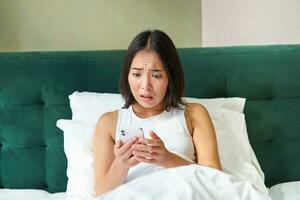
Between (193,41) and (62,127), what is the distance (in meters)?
0.94

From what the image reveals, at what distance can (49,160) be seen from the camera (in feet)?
5.56

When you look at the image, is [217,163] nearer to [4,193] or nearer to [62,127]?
[62,127]

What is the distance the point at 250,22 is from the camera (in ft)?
6.75

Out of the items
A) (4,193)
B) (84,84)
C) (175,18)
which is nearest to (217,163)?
(84,84)

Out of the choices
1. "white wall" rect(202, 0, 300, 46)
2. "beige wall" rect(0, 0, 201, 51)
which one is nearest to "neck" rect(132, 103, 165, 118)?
"beige wall" rect(0, 0, 201, 51)

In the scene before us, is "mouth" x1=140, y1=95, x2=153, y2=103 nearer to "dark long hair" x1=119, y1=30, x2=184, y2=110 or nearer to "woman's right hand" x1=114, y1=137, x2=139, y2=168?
"dark long hair" x1=119, y1=30, x2=184, y2=110

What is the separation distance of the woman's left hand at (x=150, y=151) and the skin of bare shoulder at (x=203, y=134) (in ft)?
0.59

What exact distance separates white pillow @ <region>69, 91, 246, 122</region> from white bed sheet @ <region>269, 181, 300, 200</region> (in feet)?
1.13

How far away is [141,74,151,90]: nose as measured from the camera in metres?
1.37

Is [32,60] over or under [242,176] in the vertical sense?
over

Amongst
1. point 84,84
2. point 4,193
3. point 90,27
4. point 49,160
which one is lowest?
point 4,193

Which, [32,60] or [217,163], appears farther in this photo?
[32,60]

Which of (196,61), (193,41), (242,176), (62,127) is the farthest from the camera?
(193,41)

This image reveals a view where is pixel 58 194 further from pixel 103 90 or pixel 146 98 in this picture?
pixel 146 98
